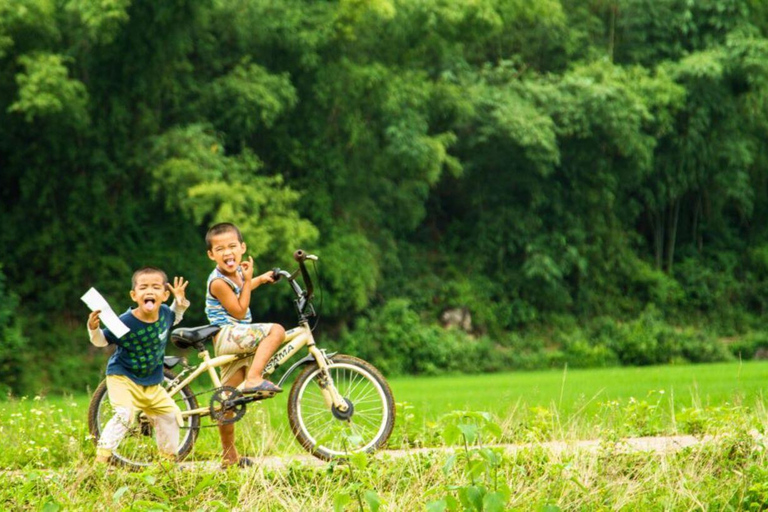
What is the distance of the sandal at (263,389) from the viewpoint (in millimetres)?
7539

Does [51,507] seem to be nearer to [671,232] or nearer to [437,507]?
[437,507]

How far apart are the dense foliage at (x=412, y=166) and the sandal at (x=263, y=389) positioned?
12.9 metres

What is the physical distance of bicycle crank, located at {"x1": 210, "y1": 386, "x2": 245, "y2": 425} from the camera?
24.8 feet

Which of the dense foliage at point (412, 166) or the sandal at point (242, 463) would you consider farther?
the dense foliage at point (412, 166)

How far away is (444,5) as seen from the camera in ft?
79.0

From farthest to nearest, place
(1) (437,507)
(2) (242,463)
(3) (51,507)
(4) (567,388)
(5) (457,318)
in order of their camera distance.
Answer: (5) (457,318) < (4) (567,388) < (2) (242,463) < (3) (51,507) < (1) (437,507)

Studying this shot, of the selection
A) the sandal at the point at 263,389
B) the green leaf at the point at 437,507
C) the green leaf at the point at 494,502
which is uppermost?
the sandal at the point at 263,389

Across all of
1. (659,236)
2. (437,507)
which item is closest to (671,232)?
(659,236)

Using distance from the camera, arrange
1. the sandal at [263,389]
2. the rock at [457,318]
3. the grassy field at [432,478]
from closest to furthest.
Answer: the grassy field at [432,478]
the sandal at [263,389]
the rock at [457,318]

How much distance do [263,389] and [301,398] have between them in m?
0.31

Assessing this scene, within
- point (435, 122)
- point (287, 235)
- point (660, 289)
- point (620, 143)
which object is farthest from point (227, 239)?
point (660, 289)

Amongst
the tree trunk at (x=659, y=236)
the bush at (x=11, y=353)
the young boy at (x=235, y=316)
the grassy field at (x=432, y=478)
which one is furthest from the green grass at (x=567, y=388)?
the tree trunk at (x=659, y=236)

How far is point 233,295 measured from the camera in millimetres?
7621

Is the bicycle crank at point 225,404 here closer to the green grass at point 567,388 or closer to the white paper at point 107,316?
the white paper at point 107,316
